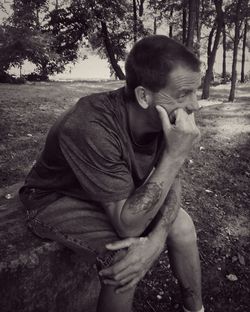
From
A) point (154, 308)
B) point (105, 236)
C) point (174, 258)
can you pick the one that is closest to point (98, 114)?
point (105, 236)

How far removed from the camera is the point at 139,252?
210cm

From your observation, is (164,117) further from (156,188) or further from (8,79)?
(8,79)

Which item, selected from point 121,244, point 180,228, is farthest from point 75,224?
point 180,228

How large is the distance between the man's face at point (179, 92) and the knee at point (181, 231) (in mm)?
723

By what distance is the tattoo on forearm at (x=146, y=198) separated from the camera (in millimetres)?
2014

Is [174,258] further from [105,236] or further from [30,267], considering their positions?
[30,267]

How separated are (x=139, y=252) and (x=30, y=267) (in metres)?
0.75

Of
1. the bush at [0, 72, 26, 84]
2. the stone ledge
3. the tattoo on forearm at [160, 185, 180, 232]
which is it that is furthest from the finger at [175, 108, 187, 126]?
the bush at [0, 72, 26, 84]

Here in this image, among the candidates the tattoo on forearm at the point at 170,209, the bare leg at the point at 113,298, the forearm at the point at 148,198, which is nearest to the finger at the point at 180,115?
the forearm at the point at 148,198

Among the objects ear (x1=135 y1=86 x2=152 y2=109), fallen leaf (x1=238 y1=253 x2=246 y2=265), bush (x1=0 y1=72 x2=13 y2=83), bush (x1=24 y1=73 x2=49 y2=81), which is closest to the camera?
ear (x1=135 y1=86 x2=152 y2=109)

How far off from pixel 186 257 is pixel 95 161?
111 centimetres

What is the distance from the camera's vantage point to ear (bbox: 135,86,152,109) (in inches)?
88.9

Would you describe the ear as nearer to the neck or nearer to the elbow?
the neck

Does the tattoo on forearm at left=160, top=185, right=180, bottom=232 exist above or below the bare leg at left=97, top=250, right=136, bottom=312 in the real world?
above
